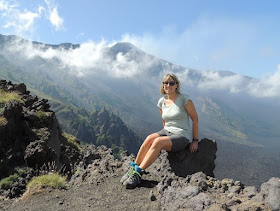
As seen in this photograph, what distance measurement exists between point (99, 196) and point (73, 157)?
15.7 meters

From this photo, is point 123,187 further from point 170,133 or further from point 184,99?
point 184,99

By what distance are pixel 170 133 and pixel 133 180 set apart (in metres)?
2.02

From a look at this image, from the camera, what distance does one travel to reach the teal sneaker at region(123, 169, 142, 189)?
773cm

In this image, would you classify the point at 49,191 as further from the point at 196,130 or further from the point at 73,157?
the point at 73,157

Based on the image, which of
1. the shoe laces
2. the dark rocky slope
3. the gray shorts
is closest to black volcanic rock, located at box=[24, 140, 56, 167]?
the dark rocky slope

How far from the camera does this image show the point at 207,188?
674 centimetres

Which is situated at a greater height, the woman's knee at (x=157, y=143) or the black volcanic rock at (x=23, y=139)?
the woman's knee at (x=157, y=143)

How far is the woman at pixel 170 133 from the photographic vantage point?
25.9ft

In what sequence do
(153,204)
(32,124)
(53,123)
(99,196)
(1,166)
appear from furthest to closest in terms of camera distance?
(53,123) < (32,124) < (1,166) < (99,196) < (153,204)

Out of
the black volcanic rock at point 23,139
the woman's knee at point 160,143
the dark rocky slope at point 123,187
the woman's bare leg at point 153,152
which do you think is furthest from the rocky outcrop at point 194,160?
the black volcanic rock at point 23,139

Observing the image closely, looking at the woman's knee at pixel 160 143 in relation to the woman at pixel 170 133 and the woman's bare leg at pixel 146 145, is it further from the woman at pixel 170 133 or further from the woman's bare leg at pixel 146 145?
the woman's bare leg at pixel 146 145

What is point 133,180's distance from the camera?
25.5ft

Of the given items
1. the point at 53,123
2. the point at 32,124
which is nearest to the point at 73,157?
the point at 53,123

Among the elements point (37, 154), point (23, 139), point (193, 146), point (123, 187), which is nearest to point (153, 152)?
point (123, 187)
